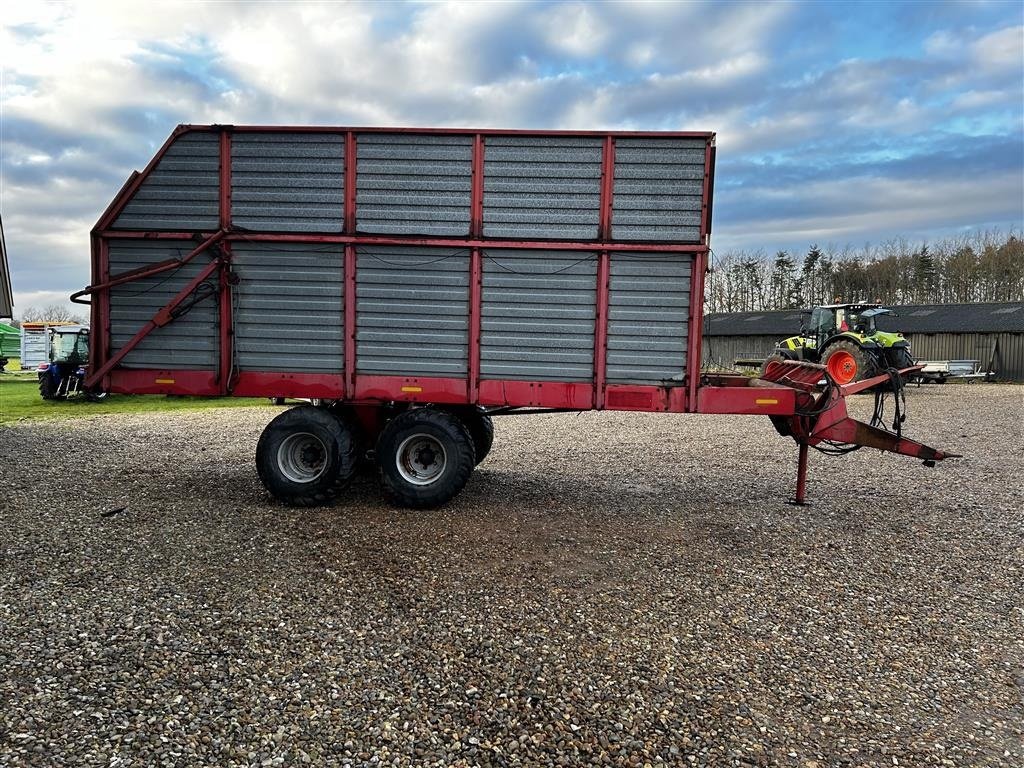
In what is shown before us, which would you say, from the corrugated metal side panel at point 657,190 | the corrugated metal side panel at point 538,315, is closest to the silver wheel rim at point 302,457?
the corrugated metal side panel at point 538,315

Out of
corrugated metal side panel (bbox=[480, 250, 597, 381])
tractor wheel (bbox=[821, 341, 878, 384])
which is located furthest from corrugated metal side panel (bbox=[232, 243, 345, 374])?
tractor wheel (bbox=[821, 341, 878, 384])

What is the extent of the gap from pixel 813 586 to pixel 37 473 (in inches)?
326

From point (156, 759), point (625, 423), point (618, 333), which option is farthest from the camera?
point (625, 423)

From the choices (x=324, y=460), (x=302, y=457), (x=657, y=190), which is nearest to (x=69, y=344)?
(x=302, y=457)

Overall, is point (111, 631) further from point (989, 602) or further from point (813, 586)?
point (989, 602)

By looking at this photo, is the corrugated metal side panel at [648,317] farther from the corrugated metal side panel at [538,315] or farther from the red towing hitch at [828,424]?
the red towing hitch at [828,424]

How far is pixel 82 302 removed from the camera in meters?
6.58

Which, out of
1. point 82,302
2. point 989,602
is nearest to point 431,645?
point 989,602

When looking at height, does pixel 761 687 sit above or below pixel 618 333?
below

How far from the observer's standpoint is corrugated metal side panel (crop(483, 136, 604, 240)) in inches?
242

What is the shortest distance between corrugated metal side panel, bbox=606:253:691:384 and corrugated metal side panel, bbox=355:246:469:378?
1.38 m

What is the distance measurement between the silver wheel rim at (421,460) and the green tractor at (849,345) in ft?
41.1

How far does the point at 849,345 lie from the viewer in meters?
18.1

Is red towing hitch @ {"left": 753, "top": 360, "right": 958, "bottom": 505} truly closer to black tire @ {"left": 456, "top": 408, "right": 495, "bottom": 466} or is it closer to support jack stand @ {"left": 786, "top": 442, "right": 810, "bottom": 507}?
support jack stand @ {"left": 786, "top": 442, "right": 810, "bottom": 507}
